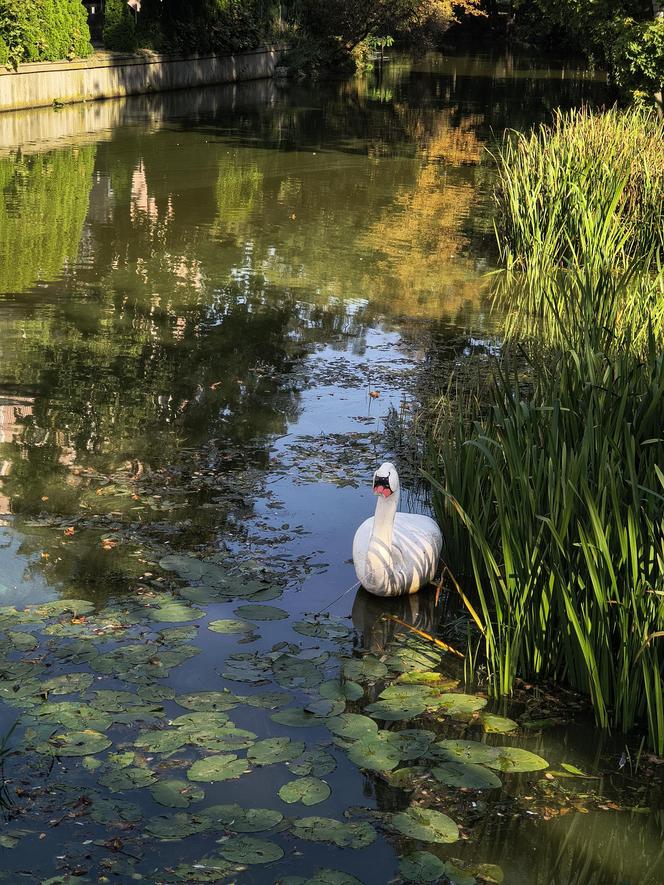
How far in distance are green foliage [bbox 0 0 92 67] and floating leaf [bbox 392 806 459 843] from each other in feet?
77.6

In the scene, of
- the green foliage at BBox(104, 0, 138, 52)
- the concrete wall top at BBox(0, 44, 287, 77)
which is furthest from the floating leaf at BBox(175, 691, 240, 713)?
the green foliage at BBox(104, 0, 138, 52)

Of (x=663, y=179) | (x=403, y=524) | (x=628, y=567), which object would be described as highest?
(x=663, y=179)

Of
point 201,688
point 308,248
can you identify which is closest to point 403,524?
point 201,688

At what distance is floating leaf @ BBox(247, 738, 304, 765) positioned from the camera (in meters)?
3.99

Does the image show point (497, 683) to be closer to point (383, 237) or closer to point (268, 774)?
point (268, 774)

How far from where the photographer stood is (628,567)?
4.12 m

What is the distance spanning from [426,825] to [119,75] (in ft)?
94.1

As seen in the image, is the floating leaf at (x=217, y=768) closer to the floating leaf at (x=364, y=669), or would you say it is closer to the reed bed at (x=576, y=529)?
the floating leaf at (x=364, y=669)

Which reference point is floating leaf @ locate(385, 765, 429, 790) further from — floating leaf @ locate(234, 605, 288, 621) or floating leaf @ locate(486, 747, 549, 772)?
floating leaf @ locate(234, 605, 288, 621)

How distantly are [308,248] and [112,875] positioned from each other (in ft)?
36.1

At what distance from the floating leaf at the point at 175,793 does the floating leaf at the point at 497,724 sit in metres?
1.19

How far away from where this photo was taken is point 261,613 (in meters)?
5.13

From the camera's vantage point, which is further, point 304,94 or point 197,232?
point 304,94

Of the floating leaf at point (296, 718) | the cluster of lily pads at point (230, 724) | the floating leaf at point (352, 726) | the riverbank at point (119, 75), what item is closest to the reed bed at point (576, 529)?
the cluster of lily pads at point (230, 724)
